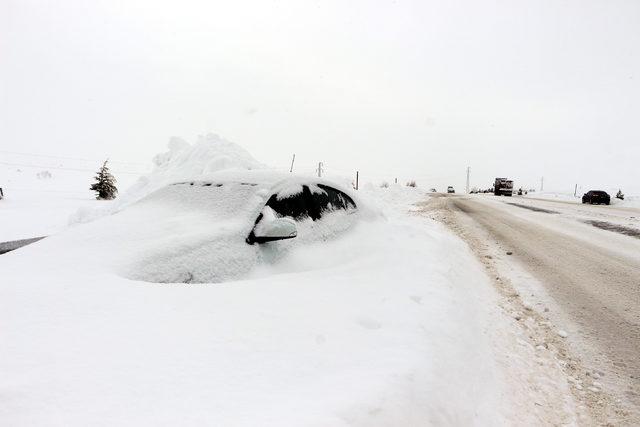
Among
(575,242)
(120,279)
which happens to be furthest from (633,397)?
(575,242)

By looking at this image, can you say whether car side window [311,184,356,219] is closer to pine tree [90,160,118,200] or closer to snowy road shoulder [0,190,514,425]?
snowy road shoulder [0,190,514,425]

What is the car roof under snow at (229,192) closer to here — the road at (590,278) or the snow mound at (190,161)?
the road at (590,278)

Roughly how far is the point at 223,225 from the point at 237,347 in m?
1.58

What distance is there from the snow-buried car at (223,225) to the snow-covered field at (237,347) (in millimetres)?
167

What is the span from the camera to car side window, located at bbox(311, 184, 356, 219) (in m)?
4.48

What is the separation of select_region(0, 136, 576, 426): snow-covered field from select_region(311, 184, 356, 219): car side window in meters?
1.01

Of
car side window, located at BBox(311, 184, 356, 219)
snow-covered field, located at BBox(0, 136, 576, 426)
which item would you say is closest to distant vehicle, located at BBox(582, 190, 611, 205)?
car side window, located at BBox(311, 184, 356, 219)

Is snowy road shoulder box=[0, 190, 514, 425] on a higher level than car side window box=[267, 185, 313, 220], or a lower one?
lower

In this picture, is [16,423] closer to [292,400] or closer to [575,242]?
[292,400]

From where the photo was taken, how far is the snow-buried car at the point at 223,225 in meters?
2.82

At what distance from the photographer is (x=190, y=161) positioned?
486 inches

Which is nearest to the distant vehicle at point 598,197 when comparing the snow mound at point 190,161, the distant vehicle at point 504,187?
the distant vehicle at point 504,187

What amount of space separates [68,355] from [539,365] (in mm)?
3428

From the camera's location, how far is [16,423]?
1228 millimetres
